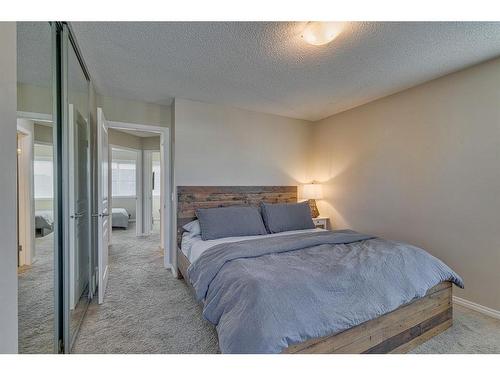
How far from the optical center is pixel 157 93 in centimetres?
299

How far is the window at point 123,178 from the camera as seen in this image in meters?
7.38

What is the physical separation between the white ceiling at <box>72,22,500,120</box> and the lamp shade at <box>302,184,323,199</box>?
56.0 inches

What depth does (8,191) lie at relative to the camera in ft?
3.05

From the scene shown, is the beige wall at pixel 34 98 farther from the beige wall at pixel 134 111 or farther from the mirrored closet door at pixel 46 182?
the beige wall at pixel 134 111

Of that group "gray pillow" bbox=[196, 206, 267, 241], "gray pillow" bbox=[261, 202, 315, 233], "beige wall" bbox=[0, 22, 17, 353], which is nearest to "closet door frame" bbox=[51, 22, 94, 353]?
"beige wall" bbox=[0, 22, 17, 353]

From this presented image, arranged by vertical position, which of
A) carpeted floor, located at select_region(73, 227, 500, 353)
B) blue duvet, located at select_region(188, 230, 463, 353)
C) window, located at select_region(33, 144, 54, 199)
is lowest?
carpeted floor, located at select_region(73, 227, 500, 353)

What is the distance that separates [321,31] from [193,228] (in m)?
2.38

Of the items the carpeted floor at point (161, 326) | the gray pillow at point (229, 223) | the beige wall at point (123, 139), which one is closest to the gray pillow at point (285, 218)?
the gray pillow at point (229, 223)

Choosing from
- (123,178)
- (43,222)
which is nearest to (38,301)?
(43,222)

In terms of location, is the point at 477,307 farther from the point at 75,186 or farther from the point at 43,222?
the point at 75,186

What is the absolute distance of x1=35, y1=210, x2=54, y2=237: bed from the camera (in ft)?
4.45

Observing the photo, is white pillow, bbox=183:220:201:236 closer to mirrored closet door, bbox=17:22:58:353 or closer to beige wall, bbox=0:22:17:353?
mirrored closet door, bbox=17:22:58:353
